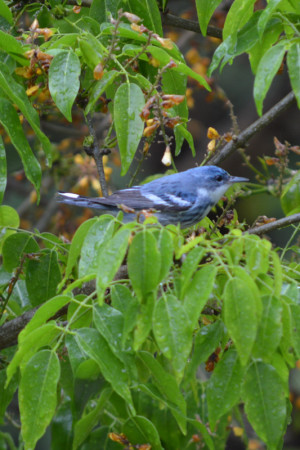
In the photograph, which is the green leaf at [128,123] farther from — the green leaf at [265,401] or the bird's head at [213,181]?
the bird's head at [213,181]

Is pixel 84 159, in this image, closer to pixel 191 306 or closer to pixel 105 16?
pixel 105 16

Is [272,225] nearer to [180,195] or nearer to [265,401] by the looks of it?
[265,401]

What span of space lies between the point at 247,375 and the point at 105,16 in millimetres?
2131

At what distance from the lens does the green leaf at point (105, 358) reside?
206cm

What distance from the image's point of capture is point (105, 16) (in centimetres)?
345

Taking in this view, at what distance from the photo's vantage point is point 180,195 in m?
4.12

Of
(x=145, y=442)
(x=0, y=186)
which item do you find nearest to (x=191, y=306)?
(x=145, y=442)

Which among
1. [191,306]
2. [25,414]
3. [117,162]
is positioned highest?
[191,306]

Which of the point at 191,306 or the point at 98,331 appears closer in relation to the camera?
the point at 191,306

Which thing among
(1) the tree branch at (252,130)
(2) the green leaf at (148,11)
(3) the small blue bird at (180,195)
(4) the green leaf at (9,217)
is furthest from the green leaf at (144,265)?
(1) the tree branch at (252,130)

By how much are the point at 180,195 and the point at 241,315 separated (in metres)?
2.23

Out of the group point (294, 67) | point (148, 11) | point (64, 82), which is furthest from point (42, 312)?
point (148, 11)

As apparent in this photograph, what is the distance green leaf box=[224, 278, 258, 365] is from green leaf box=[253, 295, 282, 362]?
0.08 meters

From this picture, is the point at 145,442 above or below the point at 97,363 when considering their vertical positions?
below
